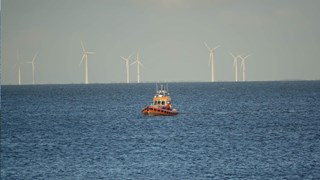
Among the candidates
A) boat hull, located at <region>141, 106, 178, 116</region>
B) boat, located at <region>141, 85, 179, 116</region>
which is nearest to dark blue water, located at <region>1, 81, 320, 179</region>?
boat hull, located at <region>141, 106, 178, 116</region>

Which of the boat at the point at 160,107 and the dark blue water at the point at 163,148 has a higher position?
the boat at the point at 160,107

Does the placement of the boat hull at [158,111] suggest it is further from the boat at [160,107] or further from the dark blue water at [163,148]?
the dark blue water at [163,148]

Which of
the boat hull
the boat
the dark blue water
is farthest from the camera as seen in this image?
the boat hull

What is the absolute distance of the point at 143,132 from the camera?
340 feet

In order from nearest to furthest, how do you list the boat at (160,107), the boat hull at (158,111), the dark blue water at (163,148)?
the dark blue water at (163,148) < the boat at (160,107) < the boat hull at (158,111)

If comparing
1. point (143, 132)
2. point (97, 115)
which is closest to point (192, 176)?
point (143, 132)

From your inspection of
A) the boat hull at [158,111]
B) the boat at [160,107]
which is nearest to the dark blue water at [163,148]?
the boat hull at [158,111]

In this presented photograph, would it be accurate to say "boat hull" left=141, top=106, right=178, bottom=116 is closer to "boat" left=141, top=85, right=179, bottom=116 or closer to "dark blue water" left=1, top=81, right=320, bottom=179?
"boat" left=141, top=85, right=179, bottom=116

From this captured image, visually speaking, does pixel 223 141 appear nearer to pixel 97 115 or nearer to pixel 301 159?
pixel 301 159

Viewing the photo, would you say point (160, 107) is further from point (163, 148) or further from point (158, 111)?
point (163, 148)

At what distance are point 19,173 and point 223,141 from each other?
31324 millimetres

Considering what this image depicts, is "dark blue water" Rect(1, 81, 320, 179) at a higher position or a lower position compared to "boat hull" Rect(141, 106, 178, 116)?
lower

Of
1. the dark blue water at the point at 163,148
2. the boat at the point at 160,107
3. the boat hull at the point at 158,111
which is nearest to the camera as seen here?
the dark blue water at the point at 163,148

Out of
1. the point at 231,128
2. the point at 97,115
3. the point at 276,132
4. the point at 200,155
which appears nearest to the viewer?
→ the point at 200,155
